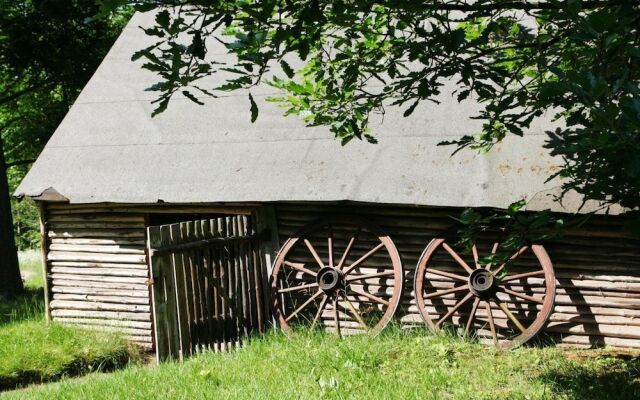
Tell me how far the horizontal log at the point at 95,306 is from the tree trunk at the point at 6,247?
338cm

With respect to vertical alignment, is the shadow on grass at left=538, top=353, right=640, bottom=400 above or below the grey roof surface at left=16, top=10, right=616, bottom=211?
below

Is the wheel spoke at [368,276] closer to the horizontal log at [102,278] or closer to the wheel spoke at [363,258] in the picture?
the wheel spoke at [363,258]

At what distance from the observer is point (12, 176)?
26953 mm

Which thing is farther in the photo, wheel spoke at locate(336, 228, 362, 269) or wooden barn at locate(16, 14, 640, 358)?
wheel spoke at locate(336, 228, 362, 269)

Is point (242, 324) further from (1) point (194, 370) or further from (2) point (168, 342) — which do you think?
(1) point (194, 370)

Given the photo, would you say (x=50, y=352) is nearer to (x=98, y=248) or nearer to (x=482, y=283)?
(x=98, y=248)

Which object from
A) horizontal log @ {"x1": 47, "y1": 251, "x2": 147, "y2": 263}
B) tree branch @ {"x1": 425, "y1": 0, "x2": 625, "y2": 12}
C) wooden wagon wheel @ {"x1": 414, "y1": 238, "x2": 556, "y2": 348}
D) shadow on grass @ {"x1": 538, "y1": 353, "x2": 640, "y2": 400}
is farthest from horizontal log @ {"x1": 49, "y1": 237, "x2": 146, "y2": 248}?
tree branch @ {"x1": 425, "y1": 0, "x2": 625, "y2": 12}

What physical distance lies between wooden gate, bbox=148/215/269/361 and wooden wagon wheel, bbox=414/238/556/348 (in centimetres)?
190

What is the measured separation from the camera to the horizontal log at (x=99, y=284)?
9320 mm

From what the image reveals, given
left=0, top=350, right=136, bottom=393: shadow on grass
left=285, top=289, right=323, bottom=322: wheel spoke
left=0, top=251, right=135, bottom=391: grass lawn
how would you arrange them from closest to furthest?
left=0, top=350, right=136, bottom=393: shadow on grass < left=0, top=251, right=135, bottom=391: grass lawn < left=285, top=289, right=323, bottom=322: wheel spoke

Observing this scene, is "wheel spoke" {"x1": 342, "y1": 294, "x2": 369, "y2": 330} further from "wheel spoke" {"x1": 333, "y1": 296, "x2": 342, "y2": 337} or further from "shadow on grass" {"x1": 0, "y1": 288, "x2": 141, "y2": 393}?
"shadow on grass" {"x1": 0, "y1": 288, "x2": 141, "y2": 393}

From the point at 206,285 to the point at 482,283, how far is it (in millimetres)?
2785

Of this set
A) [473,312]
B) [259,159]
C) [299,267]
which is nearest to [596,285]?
[473,312]

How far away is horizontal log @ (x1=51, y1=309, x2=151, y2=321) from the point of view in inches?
366
